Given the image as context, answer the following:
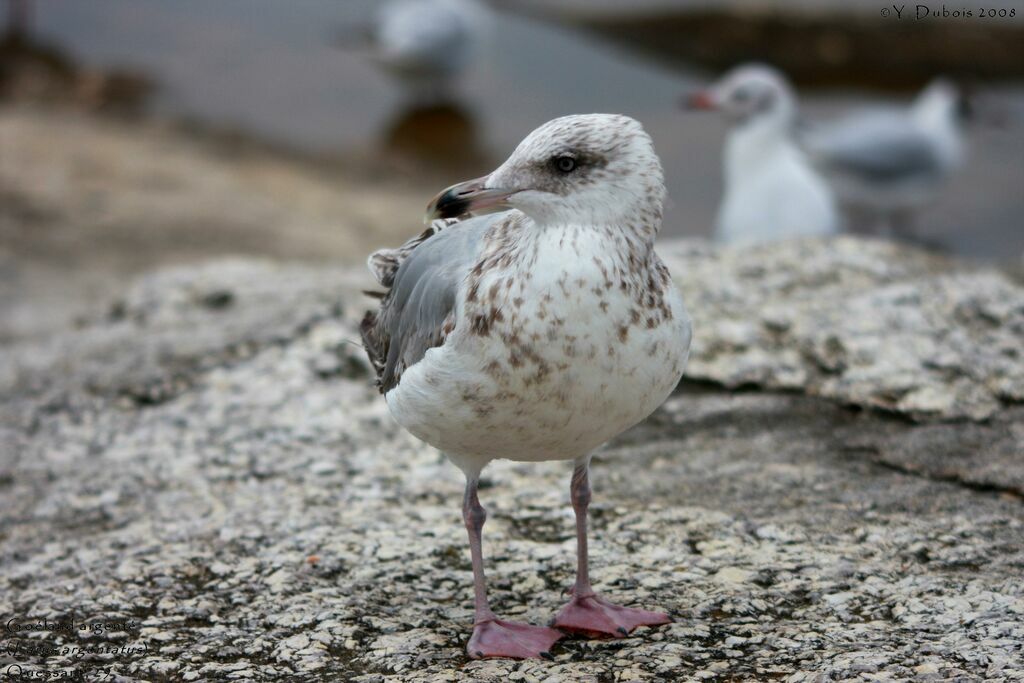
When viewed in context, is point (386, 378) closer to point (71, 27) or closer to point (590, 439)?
point (590, 439)

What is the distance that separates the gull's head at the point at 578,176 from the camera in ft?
10.2

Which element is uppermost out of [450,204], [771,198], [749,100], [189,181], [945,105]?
[945,105]

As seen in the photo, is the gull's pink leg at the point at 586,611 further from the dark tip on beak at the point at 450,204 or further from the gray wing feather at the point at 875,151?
the gray wing feather at the point at 875,151

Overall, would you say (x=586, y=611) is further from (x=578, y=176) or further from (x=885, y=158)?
(x=885, y=158)

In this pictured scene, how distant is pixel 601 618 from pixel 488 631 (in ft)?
1.00

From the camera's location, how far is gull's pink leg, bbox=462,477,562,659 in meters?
3.31

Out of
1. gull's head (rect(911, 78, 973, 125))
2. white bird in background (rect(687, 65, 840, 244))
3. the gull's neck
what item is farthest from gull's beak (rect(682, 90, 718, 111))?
gull's head (rect(911, 78, 973, 125))

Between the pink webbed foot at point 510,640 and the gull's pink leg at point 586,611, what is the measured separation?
0.22ft

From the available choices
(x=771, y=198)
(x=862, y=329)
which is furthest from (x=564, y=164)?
(x=771, y=198)

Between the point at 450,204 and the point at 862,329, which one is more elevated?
the point at 450,204

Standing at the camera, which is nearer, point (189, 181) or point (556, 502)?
point (556, 502)

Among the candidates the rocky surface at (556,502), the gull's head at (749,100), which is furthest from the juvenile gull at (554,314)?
the gull's head at (749,100)

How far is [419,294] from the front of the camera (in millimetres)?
3518

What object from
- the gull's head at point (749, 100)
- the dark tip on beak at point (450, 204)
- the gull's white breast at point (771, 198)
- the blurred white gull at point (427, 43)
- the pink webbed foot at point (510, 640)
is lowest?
the pink webbed foot at point (510, 640)
